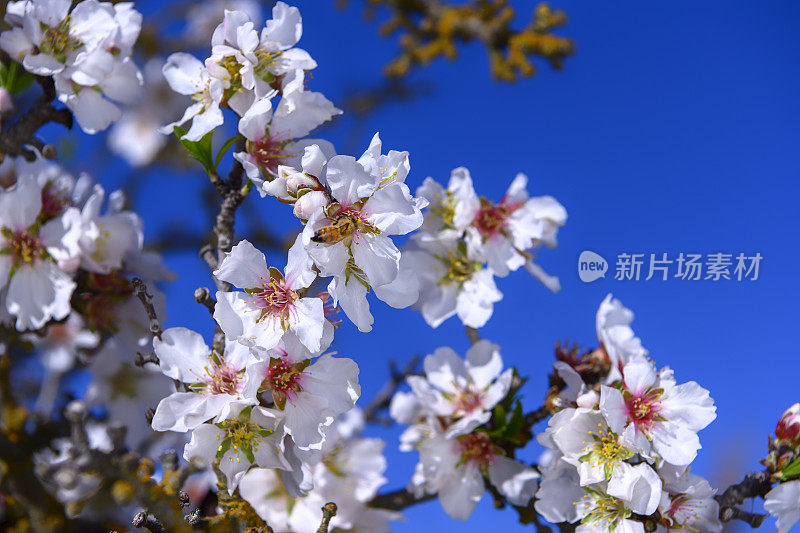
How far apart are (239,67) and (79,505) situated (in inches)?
42.9

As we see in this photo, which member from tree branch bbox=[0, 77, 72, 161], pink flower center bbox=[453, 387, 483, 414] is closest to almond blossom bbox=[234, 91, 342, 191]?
tree branch bbox=[0, 77, 72, 161]

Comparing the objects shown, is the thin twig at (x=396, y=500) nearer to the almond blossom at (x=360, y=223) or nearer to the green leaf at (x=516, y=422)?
the green leaf at (x=516, y=422)

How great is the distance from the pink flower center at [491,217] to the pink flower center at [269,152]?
0.63 m

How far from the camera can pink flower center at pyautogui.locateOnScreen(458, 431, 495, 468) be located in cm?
187

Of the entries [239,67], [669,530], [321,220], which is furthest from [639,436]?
[239,67]

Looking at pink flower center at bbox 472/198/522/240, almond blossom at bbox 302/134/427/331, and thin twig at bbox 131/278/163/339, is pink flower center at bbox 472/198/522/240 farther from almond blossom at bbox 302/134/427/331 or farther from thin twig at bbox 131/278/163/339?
thin twig at bbox 131/278/163/339

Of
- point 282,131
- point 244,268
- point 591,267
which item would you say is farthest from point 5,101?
point 591,267

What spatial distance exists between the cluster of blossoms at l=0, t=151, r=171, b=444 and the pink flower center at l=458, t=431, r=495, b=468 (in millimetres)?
936

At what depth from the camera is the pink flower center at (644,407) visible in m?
1.55

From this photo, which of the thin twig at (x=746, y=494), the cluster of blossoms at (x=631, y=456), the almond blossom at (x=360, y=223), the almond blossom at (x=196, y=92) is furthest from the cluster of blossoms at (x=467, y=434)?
the almond blossom at (x=196, y=92)

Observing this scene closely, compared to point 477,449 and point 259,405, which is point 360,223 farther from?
point 477,449

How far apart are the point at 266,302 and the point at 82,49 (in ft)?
3.25

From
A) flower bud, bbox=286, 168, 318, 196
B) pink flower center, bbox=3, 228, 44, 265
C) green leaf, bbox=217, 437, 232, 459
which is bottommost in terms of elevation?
pink flower center, bbox=3, 228, 44, 265

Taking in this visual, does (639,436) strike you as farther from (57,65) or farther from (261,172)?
(57,65)
